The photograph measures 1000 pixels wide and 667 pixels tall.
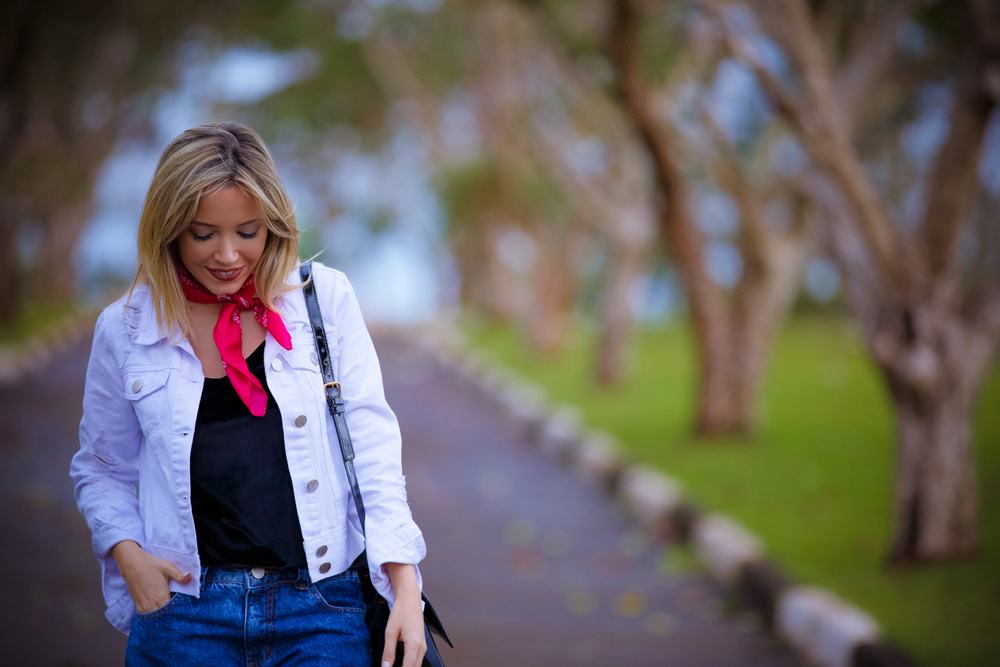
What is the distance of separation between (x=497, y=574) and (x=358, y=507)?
522cm

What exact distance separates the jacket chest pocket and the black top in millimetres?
79

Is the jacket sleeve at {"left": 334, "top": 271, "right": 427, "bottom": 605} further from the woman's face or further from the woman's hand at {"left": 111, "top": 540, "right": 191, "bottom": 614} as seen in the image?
the woman's hand at {"left": 111, "top": 540, "right": 191, "bottom": 614}

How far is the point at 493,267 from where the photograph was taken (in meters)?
26.2

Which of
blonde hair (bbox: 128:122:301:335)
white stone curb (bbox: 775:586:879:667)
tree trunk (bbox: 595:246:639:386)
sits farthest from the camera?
tree trunk (bbox: 595:246:639:386)

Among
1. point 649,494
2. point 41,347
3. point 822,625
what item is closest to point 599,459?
point 649,494

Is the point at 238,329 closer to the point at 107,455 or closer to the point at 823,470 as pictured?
the point at 107,455

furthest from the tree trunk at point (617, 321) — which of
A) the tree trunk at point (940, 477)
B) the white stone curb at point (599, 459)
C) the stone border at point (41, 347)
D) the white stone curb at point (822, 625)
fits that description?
the white stone curb at point (822, 625)

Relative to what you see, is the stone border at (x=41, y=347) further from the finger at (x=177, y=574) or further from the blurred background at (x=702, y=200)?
the finger at (x=177, y=574)

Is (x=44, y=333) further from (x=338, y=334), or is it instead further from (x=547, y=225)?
(x=338, y=334)

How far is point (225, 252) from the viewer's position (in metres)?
2.48

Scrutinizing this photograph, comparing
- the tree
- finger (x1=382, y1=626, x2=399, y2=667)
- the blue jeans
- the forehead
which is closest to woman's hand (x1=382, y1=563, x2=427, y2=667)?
finger (x1=382, y1=626, x2=399, y2=667)

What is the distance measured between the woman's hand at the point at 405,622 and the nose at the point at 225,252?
715 millimetres

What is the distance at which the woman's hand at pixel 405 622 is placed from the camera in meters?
2.47

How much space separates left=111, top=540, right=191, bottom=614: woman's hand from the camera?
2498 millimetres
